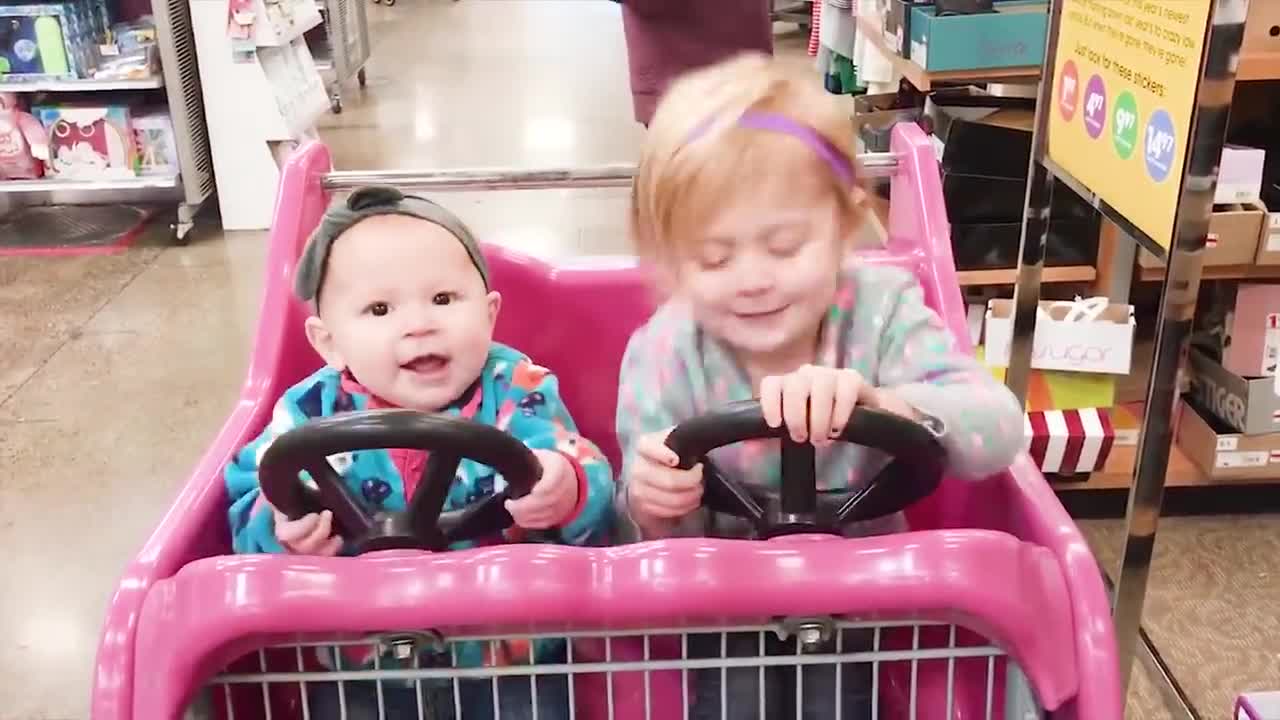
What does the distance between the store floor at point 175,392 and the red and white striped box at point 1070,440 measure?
0.14m

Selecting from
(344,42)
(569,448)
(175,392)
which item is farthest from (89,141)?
(569,448)

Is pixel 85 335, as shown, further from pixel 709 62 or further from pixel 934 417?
pixel 934 417

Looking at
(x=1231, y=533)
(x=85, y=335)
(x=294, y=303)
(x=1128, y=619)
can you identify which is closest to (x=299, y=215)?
(x=294, y=303)

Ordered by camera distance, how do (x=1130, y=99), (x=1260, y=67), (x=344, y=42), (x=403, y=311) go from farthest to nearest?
(x=344, y=42)
(x=1260, y=67)
(x=1130, y=99)
(x=403, y=311)

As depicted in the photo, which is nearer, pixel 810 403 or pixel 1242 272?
pixel 810 403

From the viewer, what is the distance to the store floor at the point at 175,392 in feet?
6.49

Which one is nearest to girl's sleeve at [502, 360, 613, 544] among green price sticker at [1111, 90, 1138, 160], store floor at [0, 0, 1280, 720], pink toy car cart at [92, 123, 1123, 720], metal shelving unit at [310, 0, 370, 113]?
pink toy car cart at [92, 123, 1123, 720]

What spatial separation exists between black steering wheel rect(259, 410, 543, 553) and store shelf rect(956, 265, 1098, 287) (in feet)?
5.11

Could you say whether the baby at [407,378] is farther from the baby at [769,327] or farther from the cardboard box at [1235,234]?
the cardboard box at [1235,234]

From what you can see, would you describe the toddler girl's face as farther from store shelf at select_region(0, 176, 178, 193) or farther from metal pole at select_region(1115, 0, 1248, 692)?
store shelf at select_region(0, 176, 178, 193)

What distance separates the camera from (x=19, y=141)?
3.97 m

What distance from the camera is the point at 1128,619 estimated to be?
5.20 feet

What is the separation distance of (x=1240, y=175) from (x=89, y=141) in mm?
3371

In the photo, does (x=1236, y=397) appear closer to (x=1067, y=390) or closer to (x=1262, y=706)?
(x=1067, y=390)
